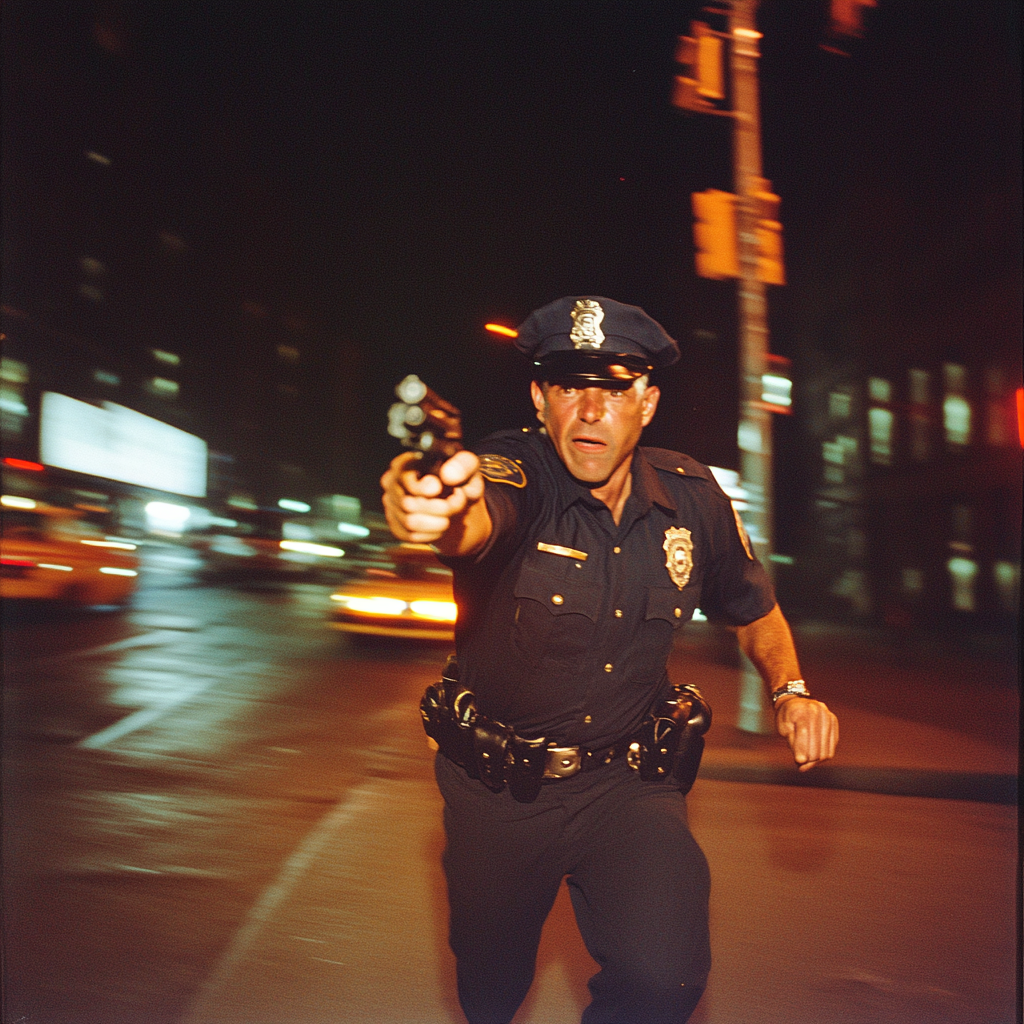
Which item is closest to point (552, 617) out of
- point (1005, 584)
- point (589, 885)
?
point (589, 885)

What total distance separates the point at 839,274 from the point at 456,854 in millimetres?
30173

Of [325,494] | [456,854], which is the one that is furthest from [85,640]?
[325,494]

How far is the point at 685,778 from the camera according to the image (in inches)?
98.0

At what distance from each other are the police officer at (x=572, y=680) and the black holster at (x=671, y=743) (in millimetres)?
19

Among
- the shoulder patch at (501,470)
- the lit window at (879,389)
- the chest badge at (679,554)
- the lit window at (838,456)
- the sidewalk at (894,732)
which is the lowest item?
the sidewalk at (894,732)

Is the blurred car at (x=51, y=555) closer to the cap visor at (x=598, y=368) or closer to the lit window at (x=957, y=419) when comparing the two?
the cap visor at (x=598, y=368)

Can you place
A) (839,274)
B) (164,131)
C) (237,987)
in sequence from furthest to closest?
(164,131) < (839,274) < (237,987)

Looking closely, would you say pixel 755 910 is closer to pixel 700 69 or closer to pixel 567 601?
pixel 567 601

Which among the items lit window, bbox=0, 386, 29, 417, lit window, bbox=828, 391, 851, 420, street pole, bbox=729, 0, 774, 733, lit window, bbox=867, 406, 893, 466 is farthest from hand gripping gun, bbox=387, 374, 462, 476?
lit window, bbox=828, 391, 851, 420

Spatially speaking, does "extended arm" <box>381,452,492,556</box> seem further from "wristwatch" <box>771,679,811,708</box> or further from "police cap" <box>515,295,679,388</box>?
"wristwatch" <box>771,679,811,708</box>

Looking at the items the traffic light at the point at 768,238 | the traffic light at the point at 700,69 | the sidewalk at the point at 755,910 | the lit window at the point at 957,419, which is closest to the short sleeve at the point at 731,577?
the sidewalk at the point at 755,910

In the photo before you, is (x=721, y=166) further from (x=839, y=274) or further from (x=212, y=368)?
(x=212, y=368)

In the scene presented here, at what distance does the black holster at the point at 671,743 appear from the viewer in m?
2.44

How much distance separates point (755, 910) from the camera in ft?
13.9
